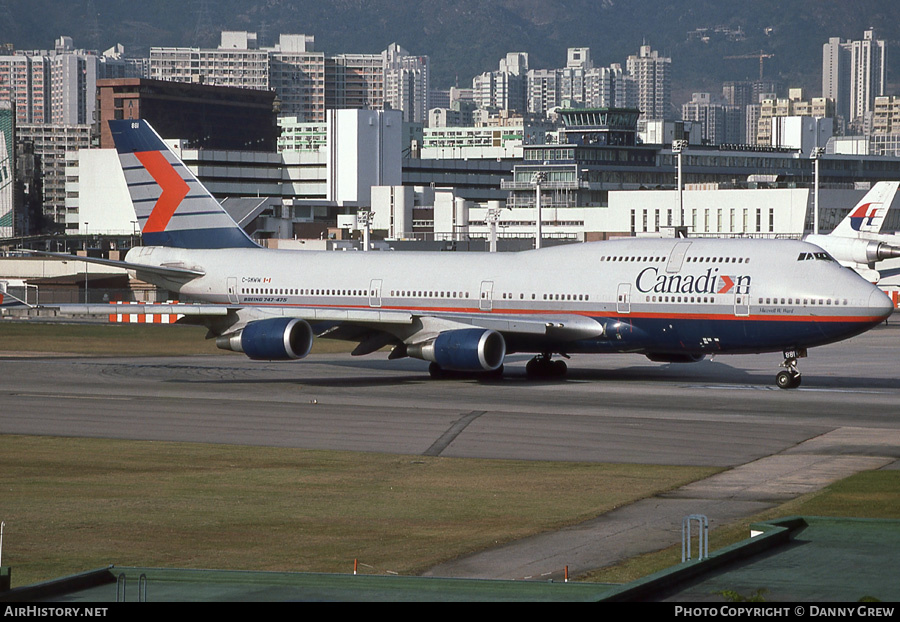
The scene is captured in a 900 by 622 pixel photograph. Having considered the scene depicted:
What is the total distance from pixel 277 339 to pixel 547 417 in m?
12.1

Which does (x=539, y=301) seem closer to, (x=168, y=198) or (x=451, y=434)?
(x=451, y=434)

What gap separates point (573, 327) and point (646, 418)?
29.0 ft

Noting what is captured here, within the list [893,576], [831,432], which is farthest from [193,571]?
[831,432]

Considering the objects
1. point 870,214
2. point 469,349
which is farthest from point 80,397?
point 870,214

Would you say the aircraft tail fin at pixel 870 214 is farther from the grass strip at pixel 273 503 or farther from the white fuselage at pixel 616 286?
the grass strip at pixel 273 503

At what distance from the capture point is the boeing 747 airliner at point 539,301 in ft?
139

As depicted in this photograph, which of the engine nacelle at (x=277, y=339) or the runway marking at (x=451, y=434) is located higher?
the engine nacelle at (x=277, y=339)

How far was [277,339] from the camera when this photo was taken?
4419cm

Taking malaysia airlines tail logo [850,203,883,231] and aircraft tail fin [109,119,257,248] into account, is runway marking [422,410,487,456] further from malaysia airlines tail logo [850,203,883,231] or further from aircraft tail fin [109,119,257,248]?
malaysia airlines tail logo [850,203,883,231]

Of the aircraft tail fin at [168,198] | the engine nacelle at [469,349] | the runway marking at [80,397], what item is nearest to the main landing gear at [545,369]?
the engine nacelle at [469,349]

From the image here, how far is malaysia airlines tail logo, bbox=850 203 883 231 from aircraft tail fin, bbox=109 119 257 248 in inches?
1868

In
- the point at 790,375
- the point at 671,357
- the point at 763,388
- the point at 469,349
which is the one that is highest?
the point at 469,349

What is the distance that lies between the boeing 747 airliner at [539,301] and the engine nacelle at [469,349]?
0.15 feet
